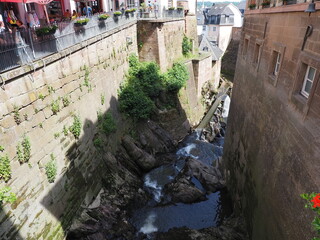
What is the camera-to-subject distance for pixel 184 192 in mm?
13484

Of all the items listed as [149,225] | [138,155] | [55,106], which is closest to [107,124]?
[138,155]

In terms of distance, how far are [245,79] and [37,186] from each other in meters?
9.58

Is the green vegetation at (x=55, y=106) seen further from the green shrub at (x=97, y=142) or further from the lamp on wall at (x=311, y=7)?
the lamp on wall at (x=311, y=7)

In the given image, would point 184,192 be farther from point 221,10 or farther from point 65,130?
point 221,10

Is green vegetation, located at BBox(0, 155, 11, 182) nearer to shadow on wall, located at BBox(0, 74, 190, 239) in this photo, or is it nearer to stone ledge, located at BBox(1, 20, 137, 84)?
Result: shadow on wall, located at BBox(0, 74, 190, 239)

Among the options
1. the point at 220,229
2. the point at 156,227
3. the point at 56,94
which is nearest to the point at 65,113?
the point at 56,94

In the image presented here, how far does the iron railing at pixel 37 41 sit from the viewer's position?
7121 mm

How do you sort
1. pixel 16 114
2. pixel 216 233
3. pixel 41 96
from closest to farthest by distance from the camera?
pixel 16 114
pixel 41 96
pixel 216 233

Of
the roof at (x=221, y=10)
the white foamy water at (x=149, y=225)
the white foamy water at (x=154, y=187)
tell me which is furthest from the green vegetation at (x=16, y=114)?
the roof at (x=221, y=10)

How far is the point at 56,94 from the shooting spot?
372 inches

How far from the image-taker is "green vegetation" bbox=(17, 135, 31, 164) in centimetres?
743

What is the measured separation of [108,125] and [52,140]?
14.7ft

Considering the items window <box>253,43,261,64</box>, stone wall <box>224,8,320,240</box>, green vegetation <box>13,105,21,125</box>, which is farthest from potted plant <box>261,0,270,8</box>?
green vegetation <box>13,105,21,125</box>

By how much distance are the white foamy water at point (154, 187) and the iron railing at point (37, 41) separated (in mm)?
8365
